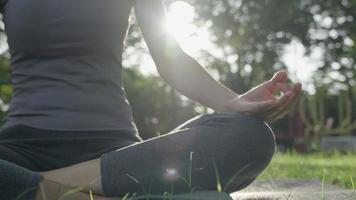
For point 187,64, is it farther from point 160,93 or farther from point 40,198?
point 160,93

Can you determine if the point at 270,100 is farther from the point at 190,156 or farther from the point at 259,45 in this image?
the point at 259,45

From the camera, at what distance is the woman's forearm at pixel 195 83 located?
1684mm

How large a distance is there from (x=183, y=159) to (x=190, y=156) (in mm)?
27

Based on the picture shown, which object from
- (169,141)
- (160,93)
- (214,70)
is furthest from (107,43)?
(214,70)

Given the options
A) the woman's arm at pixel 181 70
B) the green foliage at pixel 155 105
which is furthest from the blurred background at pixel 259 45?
the woman's arm at pixel 181 70

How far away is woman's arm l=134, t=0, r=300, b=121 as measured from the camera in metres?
1.61

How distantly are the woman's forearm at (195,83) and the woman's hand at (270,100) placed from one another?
75mm

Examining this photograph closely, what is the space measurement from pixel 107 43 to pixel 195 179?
0.51 m

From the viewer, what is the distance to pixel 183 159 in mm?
1499

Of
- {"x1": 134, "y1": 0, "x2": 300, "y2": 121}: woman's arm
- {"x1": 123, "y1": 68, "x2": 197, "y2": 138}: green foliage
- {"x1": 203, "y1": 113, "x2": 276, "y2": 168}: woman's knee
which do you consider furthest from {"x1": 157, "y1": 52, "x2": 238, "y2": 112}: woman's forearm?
{"x1": 123, "y1": 68, "x2": 197, "y2": 138}: green foliage

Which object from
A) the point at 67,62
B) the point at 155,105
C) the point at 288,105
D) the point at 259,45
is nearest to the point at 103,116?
the point at 67,62

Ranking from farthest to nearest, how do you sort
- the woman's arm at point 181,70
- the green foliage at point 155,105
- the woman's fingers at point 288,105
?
the green foliage at point 155,105, the woman's arm at point 181,70, the woman's fingers at point 288,105

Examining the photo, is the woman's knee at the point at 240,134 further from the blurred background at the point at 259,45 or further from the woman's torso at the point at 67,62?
the blurred background at the point at 259,45

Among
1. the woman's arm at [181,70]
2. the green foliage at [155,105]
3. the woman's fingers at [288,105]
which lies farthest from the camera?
the green foliage at [155,105]
